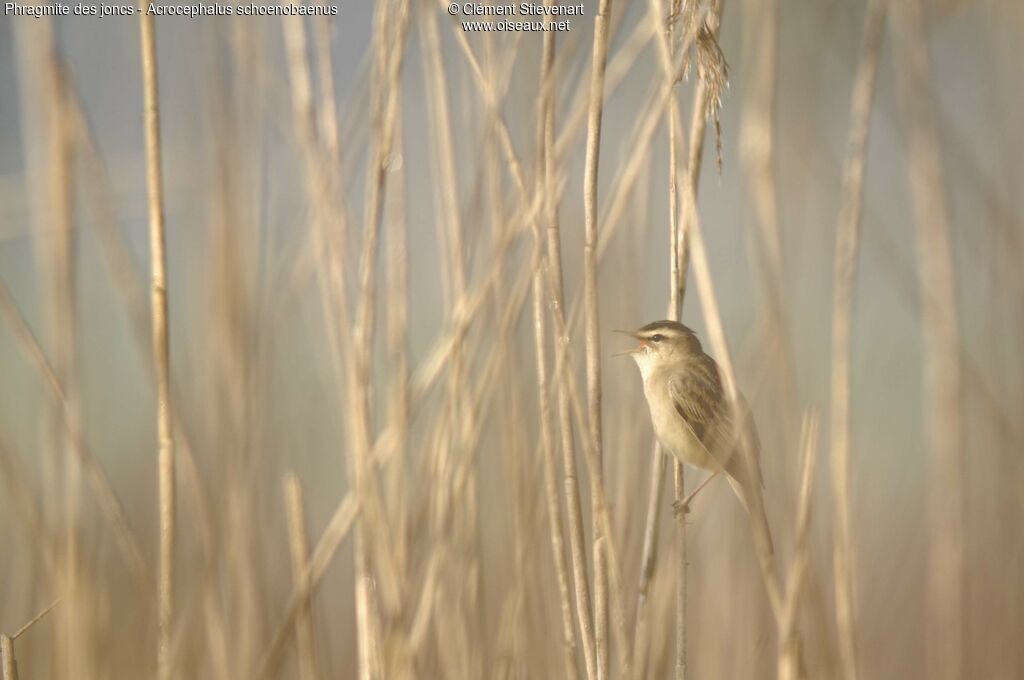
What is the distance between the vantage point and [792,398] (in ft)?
5.32

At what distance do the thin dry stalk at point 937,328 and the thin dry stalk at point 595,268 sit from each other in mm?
547

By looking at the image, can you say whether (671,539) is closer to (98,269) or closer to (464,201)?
(464,201)

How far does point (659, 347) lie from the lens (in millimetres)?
2641

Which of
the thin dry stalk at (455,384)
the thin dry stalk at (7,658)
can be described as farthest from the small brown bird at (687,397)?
the thin dry stalk at (7,658)

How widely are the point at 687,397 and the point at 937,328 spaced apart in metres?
0.86

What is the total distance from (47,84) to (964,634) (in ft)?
6.79

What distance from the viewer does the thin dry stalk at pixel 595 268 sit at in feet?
5.09

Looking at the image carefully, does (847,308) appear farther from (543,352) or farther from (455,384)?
(455,384)

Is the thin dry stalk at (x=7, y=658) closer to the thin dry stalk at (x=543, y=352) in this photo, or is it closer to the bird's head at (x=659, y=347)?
the thin dry stalk at (x=543, y=352)

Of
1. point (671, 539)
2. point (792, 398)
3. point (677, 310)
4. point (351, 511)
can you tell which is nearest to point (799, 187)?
point (677, 310)

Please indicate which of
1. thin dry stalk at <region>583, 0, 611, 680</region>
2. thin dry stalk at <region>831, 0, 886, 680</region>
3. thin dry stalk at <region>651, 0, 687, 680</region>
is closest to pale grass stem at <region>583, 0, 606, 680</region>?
thin dry stalk at <region>583, 0, 611, 680</region>

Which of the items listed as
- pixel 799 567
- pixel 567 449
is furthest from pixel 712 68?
pixel 799 567

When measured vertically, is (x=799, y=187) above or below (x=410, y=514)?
above

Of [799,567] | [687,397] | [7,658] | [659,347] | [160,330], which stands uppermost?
[160,330]
